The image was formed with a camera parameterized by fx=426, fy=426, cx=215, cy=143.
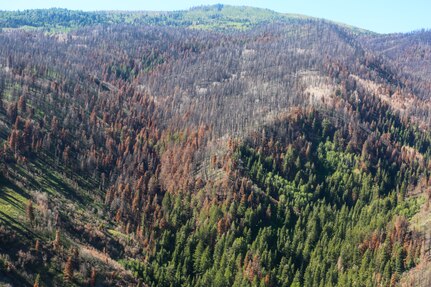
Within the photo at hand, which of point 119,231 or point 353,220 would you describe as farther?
point 353,220

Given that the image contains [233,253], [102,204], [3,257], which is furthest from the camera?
[102,204]

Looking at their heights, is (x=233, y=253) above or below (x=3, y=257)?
below

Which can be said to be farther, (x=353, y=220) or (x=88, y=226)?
(x=353, y=220)

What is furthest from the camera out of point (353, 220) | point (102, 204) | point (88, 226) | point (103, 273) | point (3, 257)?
point (353, 220)

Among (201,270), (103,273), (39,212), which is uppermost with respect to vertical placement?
(39,212)

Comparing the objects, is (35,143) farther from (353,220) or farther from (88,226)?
(353,220)

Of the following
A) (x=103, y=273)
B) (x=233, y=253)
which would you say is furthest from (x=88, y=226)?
(x=233, y=253)

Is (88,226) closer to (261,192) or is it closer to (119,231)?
(119,231)

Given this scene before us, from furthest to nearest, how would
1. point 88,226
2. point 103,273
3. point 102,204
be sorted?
point 102,204
point 88,226
point 103,273

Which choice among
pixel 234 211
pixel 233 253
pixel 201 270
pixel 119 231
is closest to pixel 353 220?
pixel 234 211
